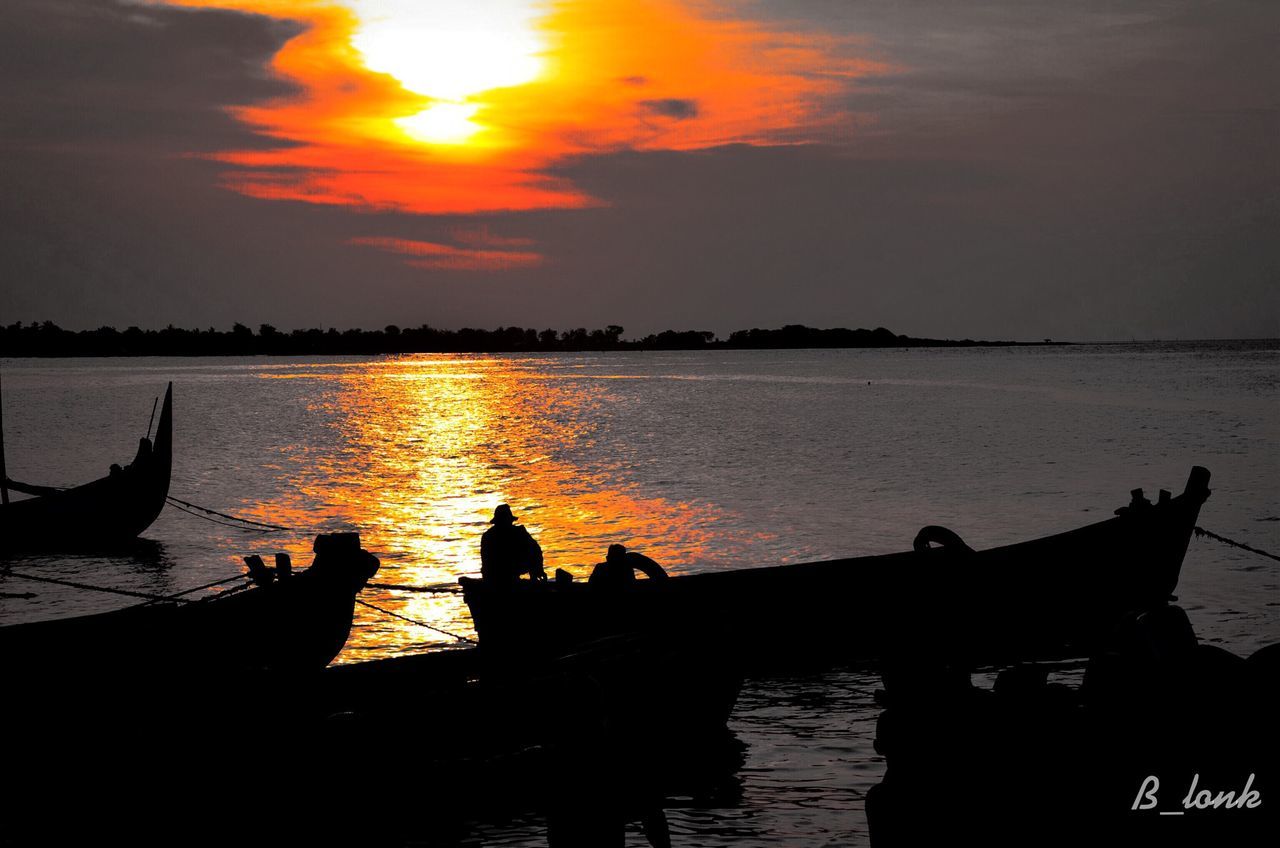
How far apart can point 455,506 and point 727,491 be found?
990 centimetres

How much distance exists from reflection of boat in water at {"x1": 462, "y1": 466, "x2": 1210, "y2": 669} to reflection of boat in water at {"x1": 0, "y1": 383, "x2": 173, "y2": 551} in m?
15.4

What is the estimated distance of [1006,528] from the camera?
3181 centimetres

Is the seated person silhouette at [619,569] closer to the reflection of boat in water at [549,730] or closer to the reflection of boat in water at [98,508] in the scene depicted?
the reflection of boat in water at [549,730]

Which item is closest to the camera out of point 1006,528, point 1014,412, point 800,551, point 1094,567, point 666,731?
point 666,731

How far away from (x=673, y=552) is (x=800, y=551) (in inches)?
123

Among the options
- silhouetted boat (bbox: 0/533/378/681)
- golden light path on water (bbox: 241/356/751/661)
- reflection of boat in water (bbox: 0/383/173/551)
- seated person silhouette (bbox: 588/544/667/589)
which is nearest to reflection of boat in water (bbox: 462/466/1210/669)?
seated person silhouette (bbox: 588/544/667/589)

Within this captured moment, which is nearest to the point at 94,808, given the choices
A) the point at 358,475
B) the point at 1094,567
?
the point at 1094,567

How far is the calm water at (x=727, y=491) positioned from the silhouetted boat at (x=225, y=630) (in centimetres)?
347

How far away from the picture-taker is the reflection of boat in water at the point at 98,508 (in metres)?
25.3

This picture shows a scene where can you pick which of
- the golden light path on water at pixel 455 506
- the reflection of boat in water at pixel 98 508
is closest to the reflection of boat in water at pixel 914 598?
the golden light path on water at pixel 455 506

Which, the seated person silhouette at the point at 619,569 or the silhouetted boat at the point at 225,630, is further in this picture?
the seated person silhouette at the point at 619,569

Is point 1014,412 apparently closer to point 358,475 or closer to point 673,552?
point 358,475

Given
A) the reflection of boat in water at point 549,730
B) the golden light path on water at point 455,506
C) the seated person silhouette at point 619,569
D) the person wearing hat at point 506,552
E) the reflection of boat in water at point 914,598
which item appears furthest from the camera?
the golden light path on water at point 455,506

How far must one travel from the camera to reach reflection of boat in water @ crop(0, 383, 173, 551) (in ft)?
82.9
